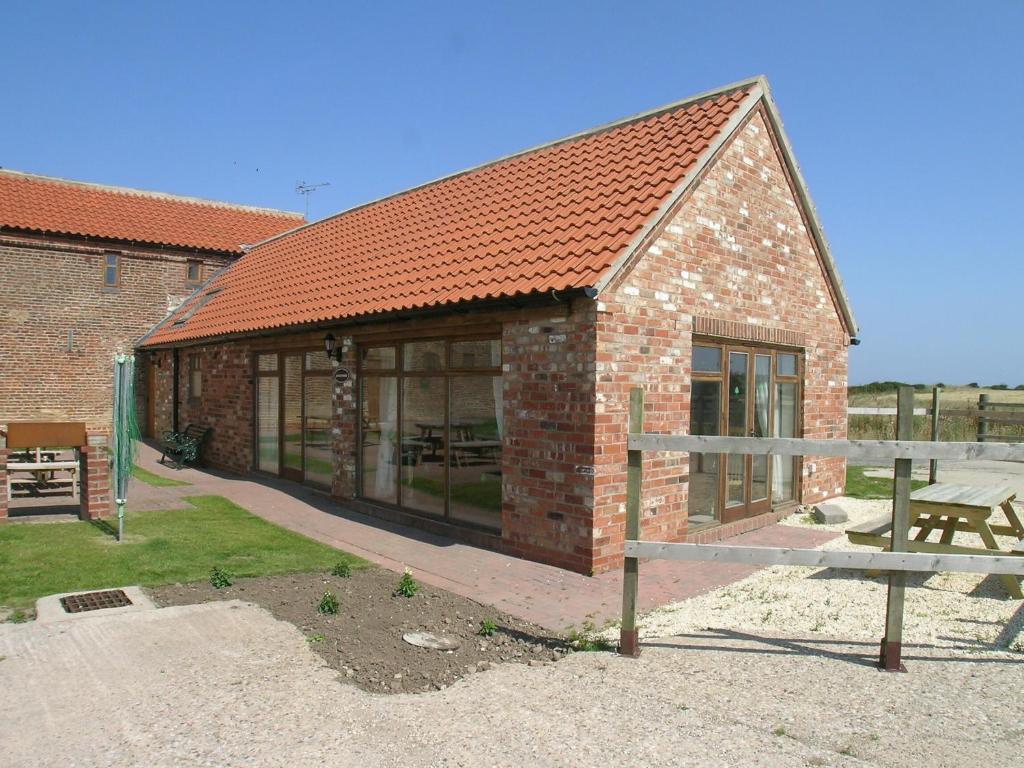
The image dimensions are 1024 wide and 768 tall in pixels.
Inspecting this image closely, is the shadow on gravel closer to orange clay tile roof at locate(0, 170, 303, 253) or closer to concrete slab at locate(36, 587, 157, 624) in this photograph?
concrete slab at locate(36, 587, 157, 624)

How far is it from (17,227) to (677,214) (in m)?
19.8

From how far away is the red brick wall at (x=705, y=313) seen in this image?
7.33 metres

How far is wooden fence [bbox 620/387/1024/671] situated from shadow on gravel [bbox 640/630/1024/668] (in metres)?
0.27

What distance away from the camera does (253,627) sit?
5.45 metres

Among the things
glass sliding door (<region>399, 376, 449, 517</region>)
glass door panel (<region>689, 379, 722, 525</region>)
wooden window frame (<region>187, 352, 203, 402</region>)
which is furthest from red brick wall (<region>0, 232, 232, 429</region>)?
glass door panel (<region>689, 379, 722, 525</region>)

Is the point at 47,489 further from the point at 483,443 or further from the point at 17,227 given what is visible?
the point at 17,227

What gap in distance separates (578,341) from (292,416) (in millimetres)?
7002

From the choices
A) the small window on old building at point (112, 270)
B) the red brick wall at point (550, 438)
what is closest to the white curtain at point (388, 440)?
the red brick wall at point (550, 438)

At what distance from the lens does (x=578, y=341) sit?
730 cm

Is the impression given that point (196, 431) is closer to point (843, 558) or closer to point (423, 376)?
point (423, 376)

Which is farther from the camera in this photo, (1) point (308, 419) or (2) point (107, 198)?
(2) point (107, 198)

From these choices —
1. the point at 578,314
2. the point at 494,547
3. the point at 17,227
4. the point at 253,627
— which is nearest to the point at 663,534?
the point at 494,547

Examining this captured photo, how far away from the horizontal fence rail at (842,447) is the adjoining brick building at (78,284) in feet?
67.2

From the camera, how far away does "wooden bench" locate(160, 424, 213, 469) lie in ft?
49.6
